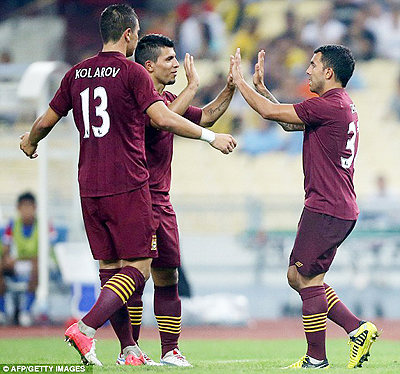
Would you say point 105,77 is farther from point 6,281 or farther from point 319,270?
point 6,281

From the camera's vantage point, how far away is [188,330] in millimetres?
12188

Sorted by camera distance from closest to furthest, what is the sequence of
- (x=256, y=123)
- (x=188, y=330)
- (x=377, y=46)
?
(x=188, y=330) < (x=256, y=123) < (x=377, y=46)

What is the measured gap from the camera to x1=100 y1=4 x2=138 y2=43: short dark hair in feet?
19.9

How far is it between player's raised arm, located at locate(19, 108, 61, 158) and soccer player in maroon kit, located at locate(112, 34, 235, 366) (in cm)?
66

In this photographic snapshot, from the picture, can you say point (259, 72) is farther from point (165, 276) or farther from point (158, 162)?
point (165, 276)

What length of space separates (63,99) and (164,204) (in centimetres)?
104

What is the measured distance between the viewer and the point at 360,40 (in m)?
19.8

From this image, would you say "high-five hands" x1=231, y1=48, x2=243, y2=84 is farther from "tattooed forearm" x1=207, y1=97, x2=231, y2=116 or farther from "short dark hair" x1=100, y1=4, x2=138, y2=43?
"short dark hair" x1=100, y1=4, x2=138, y2=43

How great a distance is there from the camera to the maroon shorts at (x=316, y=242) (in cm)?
629

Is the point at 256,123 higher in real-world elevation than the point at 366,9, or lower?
lower

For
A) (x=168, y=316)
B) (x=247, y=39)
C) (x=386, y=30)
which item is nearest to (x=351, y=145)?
(x=168, y=316)

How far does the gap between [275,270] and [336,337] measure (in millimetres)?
3323

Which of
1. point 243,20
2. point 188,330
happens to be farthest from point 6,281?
point 243,20

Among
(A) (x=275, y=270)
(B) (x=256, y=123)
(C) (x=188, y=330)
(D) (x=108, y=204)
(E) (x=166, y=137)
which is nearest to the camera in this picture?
(D) (x=108, y=204)
